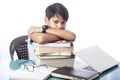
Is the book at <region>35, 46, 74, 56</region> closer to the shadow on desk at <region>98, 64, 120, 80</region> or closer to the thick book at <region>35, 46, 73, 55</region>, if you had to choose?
the thick book at <region>35, 46, 73, 55</region>

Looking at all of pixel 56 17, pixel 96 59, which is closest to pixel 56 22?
pixel 56 17

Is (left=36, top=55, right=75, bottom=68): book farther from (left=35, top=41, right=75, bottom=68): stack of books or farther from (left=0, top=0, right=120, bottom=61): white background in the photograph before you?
(left=0, top=0, right=120, bottom=61): white background

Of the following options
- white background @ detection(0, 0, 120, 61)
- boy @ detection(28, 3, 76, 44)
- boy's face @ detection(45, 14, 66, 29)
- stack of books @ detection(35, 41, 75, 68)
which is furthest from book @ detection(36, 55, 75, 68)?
white background @ detection(0, 0, 120, 61)

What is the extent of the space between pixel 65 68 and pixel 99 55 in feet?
1.04

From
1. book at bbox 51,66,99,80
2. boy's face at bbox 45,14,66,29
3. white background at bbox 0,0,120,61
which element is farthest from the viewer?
white background at bbox 0,0,120,61

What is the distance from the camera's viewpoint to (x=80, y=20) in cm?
244

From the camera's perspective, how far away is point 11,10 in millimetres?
2471

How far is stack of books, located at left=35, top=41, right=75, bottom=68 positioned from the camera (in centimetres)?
136

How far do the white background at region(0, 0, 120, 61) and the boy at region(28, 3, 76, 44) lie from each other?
91cm

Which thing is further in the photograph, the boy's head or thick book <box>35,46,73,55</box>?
the boy's head

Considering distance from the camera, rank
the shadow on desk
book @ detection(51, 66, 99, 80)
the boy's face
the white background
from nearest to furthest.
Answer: book @ detection(51, 66, 99, 80) → the shadow on desk → the boy's face → the white background

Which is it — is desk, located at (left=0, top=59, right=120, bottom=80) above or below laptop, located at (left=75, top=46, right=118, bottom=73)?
below

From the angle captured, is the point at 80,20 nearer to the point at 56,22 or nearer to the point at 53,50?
the point at 56,22

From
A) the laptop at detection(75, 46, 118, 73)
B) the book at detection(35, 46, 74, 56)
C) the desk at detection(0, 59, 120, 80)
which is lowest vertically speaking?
the desk at detection(0, 59, 120, 80)
